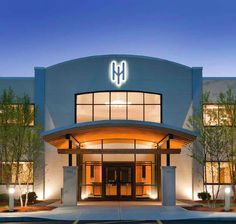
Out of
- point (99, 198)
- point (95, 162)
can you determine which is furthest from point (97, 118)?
point (99, 198)

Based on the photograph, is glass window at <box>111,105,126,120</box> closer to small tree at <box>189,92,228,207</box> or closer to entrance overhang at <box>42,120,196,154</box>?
entrance overhang at <box>42,120,196,154</box>

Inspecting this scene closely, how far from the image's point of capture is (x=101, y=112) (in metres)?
32.1

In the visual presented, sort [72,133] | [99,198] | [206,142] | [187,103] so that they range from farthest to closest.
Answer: [187,103]
[99,198]
[206,142]
[72,133]

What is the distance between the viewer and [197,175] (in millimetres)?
31688

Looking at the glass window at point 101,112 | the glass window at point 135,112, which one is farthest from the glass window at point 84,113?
the glass window at point 135,112

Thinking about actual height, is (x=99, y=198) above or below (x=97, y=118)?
below

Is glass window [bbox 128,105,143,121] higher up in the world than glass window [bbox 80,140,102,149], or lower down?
higher up

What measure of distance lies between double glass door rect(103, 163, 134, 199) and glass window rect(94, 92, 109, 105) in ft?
13.0

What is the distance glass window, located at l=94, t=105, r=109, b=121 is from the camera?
32.1 m

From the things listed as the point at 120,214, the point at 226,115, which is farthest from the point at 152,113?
the point at 120,214

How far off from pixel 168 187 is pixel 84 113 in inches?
335

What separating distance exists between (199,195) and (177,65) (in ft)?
27.1

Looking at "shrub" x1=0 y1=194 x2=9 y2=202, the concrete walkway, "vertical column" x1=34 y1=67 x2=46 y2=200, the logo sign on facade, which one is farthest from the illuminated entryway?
the concrete walkway

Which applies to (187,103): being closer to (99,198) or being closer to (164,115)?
(164,115)
